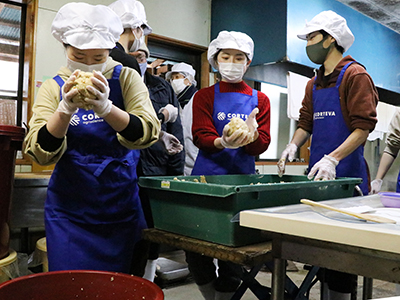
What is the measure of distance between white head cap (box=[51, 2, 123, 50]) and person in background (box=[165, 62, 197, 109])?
93.5 inches

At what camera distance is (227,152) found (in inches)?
84.7

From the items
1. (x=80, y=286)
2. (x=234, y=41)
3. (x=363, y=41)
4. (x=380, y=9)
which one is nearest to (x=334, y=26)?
(x=234, y=41)

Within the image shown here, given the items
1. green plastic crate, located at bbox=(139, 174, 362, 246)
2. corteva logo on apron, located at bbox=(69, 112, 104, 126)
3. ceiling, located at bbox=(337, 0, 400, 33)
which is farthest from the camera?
ceiling, located at bbox=(337, 0, 400, 33)

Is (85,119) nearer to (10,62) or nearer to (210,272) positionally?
(210,272)

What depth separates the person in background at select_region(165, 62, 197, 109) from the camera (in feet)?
12.5

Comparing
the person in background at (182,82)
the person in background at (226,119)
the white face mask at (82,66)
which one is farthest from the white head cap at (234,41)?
the person in background at (182,82)

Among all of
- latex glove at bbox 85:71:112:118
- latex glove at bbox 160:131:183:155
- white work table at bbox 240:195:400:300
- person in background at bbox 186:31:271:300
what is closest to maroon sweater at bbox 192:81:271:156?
person in background at bbox 186:31:271:300

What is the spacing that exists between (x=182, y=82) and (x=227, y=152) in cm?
191

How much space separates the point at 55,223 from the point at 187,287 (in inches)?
72.6

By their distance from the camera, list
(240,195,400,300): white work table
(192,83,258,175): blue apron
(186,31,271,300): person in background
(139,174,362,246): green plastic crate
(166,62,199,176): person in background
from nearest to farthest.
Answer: (240,195,400,300): white work table < (139,174,362,246): green plastic crate < (186,31,271,300): person in background < (192,83,258,175): blue apron < (166,62,199,176): person in background

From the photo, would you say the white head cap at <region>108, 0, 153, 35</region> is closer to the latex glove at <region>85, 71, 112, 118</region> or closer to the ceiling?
the latex glove at <region>85, 71, 112, 118</region>

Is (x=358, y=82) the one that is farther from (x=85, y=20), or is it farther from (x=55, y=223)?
(x=55, y=223)

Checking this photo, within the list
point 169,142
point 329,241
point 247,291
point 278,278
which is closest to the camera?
point 329,241

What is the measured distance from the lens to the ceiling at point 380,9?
488cm
